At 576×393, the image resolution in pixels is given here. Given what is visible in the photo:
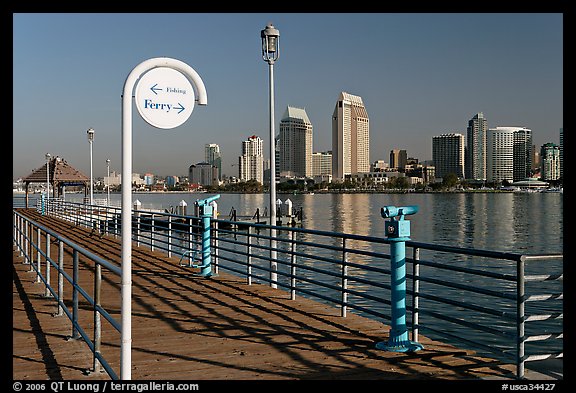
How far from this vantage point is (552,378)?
207 inches

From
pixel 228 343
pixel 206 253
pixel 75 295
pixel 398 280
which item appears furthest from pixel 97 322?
pixel 206 253

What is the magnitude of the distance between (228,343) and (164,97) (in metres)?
3.34

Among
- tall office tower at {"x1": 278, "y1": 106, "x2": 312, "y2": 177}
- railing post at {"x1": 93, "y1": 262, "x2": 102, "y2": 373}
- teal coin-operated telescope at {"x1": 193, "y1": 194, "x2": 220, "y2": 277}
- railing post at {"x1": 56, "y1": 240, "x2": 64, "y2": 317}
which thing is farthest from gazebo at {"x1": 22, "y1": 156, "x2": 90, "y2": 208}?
tall office tower at {"x1": 278, "y1": 106, "x2": 312, "y2": 177}

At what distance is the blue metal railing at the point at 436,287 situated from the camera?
5734mm

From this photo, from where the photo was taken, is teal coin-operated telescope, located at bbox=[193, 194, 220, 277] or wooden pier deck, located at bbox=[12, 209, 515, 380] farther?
teal coin-operated telescope, located at bbox=[193, 194, 220, 277]

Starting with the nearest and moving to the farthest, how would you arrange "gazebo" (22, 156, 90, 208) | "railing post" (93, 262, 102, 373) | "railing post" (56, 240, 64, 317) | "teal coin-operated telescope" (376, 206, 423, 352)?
"railing post" (93, 262, 102, 373), "teal coin-operated telescope" (376, 206, 423, 352), "railing post" (56, 240, 64, 317), "gazebo" (22, 156, 90, 208)

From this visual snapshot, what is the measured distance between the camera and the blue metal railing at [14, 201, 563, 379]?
573cm

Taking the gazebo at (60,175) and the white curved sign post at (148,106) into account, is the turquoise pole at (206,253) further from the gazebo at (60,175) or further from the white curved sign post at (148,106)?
the gazebo at (60,175)

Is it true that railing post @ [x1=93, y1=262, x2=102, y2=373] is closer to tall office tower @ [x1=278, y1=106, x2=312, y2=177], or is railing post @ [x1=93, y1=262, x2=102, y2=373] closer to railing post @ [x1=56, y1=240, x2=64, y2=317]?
railing post @ [x1=56, y1=240, x2=64, y2=317]

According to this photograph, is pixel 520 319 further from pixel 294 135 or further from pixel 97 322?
pixel 294 135

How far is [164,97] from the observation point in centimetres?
452

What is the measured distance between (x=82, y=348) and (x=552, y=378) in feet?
15.7

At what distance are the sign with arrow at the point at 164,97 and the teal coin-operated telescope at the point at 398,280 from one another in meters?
2.80
